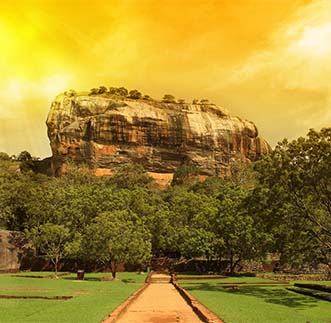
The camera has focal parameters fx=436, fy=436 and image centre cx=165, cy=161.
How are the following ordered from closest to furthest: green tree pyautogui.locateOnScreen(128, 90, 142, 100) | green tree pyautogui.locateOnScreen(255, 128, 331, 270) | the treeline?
green tree pyautogui.locateOnScreen(255, 128, 331, 270)
the treeline
green tree pyautogui.locateOnScreen(128, 90, 142, 100)

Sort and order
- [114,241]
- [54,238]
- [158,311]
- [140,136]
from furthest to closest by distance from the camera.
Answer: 1. [140,136]
2. [54,238]
3. [114,241]
4. [158,311]

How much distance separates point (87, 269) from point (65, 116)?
74817 mm

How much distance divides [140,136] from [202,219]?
223 feet

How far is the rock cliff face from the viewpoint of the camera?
375ft

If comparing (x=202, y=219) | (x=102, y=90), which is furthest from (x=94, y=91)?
(x=202, y=219)

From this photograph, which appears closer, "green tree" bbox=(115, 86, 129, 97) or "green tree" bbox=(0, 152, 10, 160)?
"green tree" bbox=(0, 152, 10, 160)

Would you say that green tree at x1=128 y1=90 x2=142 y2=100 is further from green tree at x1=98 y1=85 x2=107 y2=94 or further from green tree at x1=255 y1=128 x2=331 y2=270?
green tree at x1=255 y1=128 x2=331 y2=270

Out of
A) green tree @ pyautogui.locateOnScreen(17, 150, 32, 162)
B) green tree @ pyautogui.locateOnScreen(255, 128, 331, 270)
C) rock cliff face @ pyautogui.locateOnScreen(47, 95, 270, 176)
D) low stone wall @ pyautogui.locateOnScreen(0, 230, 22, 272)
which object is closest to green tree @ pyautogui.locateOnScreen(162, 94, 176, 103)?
rock cliff face @ pyautogui.locateOnScreen(47, 95, 270, 176)

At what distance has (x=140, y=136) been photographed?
118562 millimetres

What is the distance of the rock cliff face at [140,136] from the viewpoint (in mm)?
114438

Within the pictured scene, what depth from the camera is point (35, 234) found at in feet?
162

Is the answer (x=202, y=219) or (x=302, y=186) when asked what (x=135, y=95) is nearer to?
(x=202, y=219)

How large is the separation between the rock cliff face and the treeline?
115ft

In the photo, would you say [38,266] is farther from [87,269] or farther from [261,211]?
[261,211]
